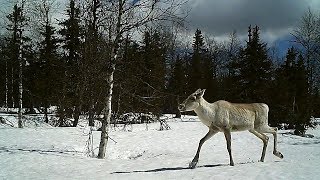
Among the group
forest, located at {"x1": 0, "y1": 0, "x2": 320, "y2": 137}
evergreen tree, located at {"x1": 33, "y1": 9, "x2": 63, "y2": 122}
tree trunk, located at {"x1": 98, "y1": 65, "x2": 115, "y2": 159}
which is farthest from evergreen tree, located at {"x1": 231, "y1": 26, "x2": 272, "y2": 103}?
tree trunk, located at {"x1": 98, "y1": 65, "x2": 115, "y2": 159}

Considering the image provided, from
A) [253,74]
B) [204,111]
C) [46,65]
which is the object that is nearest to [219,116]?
[204,111]

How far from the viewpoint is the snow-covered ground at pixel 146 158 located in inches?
372

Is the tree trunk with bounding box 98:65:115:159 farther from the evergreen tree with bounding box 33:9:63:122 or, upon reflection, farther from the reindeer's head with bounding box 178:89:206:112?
the evergreen tree with bounding box 33:9:63:122

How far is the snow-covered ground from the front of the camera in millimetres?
9438

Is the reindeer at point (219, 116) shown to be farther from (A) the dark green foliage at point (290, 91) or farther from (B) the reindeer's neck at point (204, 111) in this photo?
(A) the dark green foliage at point (290, 91)

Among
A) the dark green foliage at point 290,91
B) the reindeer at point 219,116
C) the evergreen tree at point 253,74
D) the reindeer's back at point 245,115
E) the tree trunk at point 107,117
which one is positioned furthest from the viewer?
the evergreen tree at point 253,74

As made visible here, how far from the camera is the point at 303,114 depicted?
2258cm

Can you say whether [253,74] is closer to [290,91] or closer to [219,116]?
[290,91]

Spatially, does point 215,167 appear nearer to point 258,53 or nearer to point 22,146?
point 22,146

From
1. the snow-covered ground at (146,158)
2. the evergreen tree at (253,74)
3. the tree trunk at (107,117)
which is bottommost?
the snow-covered ground at (146,158)

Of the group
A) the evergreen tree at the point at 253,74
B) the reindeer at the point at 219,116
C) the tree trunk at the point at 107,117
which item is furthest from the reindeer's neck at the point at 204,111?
the evergreen tree at the point at 253,74

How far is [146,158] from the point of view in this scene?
46.3 ft

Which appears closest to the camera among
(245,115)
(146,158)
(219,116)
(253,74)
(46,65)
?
(219,116)

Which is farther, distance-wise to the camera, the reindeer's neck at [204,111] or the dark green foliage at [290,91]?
the dark green foliage at [290,91]
